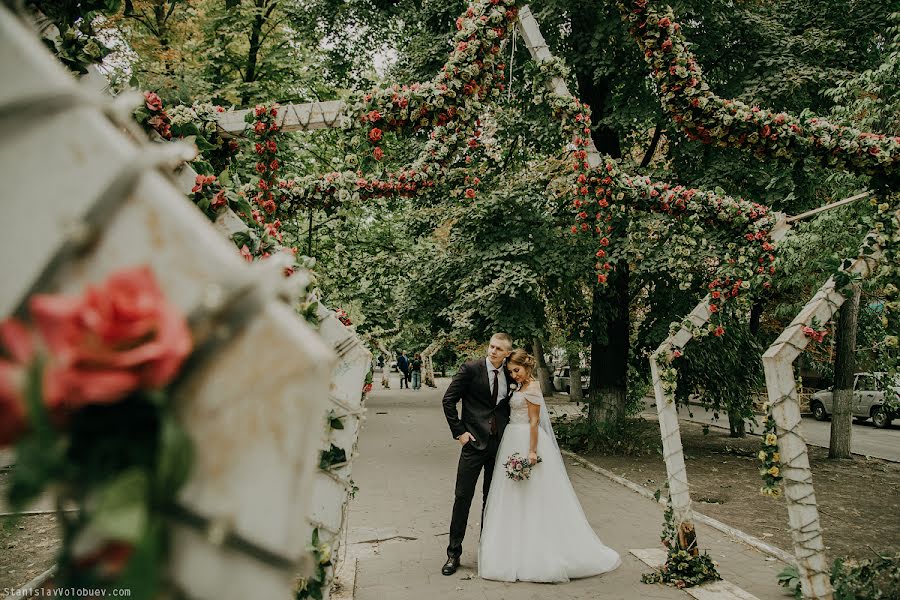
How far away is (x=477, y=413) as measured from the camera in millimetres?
6543

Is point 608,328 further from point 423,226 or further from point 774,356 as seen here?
point 774,356

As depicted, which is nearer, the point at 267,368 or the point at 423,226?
the point at 267,368

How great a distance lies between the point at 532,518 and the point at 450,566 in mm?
963

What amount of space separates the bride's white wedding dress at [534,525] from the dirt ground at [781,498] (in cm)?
261

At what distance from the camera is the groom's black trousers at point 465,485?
6273mm

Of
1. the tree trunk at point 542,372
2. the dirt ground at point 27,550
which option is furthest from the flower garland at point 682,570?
the tree trunk at point 542,372

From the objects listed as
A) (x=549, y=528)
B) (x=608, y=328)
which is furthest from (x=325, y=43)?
(x=549, y=528)

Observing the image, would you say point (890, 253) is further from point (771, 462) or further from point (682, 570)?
point (682, 570)

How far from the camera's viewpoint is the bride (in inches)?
241

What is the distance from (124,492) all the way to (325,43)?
1476 cm

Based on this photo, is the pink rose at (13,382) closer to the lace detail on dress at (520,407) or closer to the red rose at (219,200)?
the red rose at (219,200)

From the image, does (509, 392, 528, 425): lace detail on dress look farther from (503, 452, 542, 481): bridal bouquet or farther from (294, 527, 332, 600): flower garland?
(294, 527, 332, 600): flower garland

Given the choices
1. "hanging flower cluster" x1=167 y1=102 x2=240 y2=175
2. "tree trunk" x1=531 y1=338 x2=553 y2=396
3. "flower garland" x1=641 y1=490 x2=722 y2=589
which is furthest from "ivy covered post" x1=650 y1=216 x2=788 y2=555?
"tree trunk" x1=531 y1=338 x2=553 y2=396

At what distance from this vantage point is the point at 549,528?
6.30 metres
